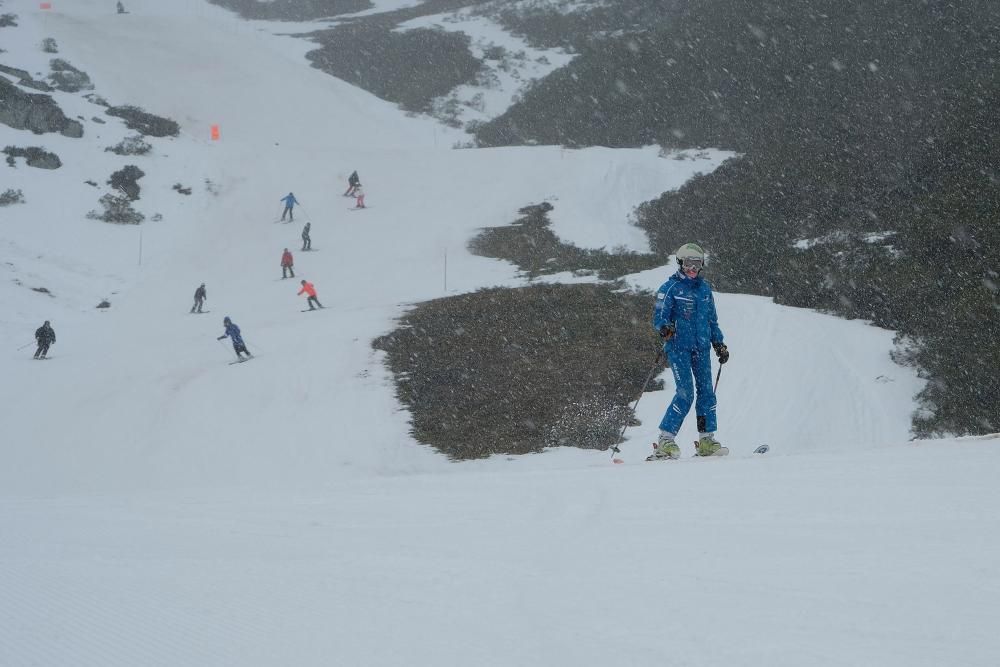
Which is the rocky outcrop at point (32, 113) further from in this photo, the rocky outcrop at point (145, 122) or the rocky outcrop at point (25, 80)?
the rocky outcrop at point (145, 122)

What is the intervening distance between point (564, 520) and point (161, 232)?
1410 inches

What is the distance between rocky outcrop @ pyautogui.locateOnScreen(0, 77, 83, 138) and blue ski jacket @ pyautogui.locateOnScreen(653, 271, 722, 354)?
42.5 meters

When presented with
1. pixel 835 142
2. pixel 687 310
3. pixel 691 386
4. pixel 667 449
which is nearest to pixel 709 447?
pixel 667 449

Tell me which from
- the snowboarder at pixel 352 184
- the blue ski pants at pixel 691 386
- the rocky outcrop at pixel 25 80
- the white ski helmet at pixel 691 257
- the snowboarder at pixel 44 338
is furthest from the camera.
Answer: the rocky outcrop at pixel 25 80

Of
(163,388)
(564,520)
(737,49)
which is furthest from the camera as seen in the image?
(737,49)

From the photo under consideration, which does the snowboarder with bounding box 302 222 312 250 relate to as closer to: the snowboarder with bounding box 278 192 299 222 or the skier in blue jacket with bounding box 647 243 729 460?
the snowboarder with bounding box 278 192 299 222

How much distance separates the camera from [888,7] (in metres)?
38.3

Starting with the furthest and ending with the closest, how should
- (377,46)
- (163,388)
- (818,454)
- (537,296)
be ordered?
(377,46), (537,296), (163,388), (818,454)

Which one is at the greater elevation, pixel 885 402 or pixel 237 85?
pixel 237 85

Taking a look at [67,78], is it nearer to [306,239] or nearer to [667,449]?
[306,239]

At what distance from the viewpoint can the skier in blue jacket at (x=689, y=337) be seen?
730 cm

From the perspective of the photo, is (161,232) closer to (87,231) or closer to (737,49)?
(87,231)

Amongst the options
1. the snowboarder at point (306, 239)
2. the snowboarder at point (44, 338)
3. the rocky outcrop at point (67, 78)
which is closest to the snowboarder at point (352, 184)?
the snowboarder at point (306, 239)

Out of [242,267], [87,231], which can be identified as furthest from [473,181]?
[87,231]
